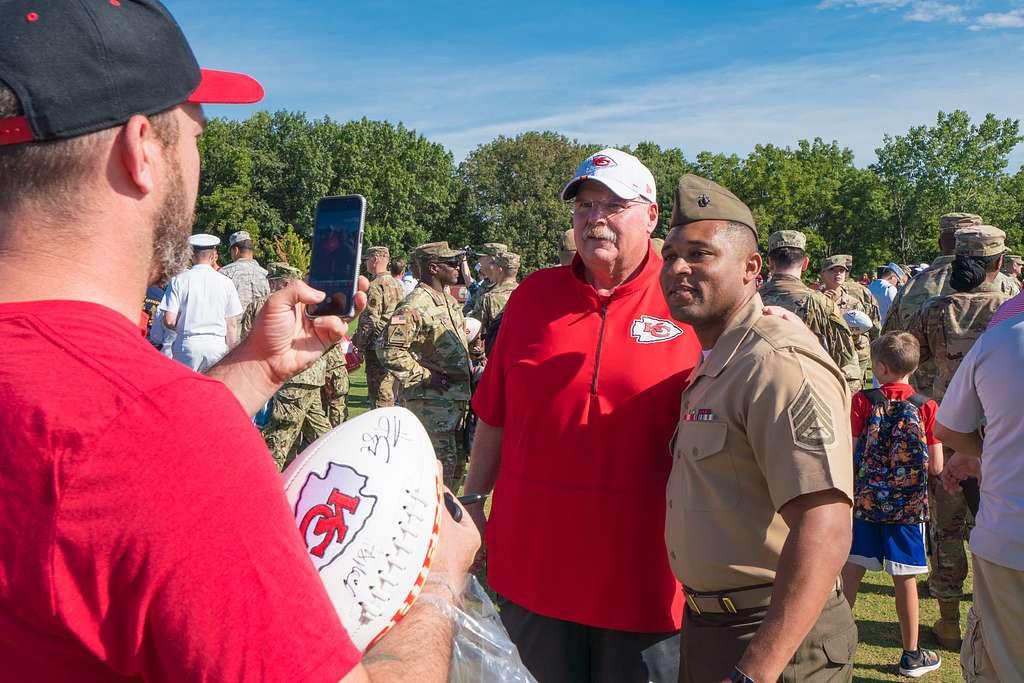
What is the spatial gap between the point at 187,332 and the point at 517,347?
21.5 feet

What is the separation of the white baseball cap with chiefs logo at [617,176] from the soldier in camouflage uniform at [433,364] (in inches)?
159

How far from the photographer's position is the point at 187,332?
28.8 ft

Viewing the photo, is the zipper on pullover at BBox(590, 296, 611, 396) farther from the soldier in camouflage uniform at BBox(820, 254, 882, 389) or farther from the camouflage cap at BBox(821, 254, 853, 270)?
the camouflage cap at BBox(821, 254, 853, 270)

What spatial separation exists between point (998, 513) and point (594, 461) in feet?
5.39

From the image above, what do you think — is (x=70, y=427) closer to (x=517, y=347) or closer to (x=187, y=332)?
(x=517, y=347)

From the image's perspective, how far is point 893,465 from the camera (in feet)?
16.7

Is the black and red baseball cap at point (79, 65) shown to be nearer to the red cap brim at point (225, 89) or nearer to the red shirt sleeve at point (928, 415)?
the red cap brim at point (225, 89)

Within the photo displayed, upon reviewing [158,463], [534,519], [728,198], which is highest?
[728,198]

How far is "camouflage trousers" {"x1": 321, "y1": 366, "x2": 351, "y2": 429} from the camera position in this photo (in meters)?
9.31

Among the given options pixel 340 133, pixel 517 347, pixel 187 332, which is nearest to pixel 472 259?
pixel 340 133

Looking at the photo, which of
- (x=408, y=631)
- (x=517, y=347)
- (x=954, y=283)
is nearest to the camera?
(x=408, y=631)

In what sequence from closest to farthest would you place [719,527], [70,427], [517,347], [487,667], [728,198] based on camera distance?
[70,427]
[487,667]
[719,527]
[728,198]
[517,347]

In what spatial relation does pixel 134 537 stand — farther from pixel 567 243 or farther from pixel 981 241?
pixel 567 243

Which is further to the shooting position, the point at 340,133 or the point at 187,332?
the point at 340,133
